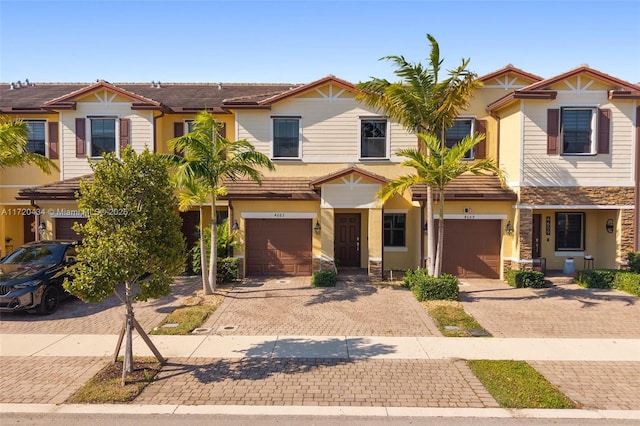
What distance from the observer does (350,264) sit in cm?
1655

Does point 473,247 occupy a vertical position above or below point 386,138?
below

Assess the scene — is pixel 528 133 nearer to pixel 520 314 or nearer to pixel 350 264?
pixel 520 314

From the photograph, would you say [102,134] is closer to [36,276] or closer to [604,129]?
[36,276]

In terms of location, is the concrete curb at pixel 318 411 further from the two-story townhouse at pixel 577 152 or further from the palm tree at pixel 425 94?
the two-story townhouse at pixel 577 152

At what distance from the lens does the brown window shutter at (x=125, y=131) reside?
16.6m

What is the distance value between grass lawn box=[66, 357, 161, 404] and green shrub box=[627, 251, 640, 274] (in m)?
14.9

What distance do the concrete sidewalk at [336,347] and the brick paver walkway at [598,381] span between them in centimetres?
33

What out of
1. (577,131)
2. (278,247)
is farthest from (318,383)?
(577,131)

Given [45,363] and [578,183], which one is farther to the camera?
[578,183]

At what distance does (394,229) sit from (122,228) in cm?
1100

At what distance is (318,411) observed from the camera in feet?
20.2

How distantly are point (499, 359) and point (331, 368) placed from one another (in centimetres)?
328

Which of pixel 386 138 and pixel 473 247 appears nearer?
pixel 473 247

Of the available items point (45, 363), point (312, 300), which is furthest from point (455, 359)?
point (45, 363)
